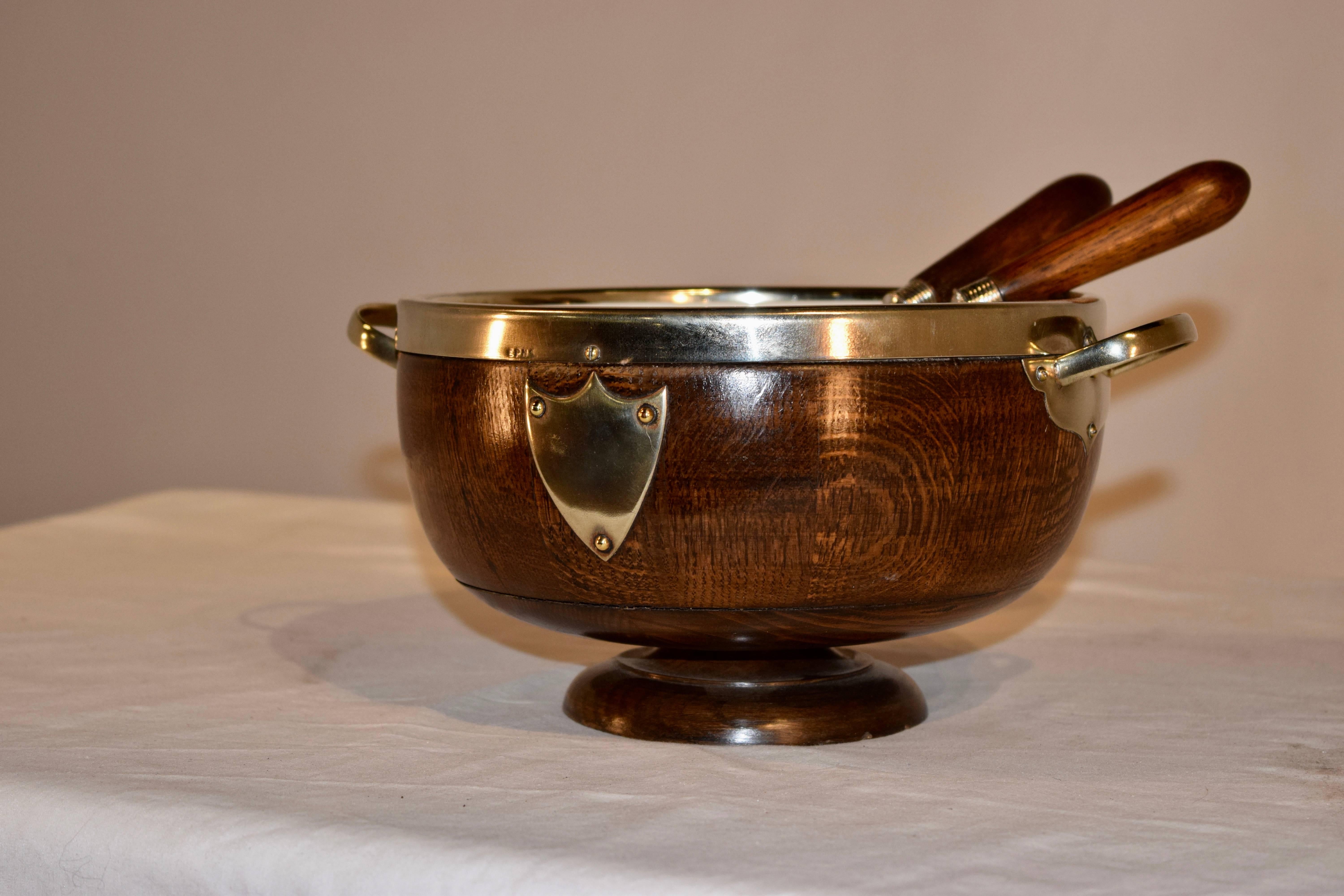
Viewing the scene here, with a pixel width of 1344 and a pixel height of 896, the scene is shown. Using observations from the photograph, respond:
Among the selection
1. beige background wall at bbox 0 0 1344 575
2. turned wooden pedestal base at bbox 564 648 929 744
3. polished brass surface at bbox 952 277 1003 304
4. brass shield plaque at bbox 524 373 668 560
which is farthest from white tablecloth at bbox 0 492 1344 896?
beige background wall at bbox 0 0 1344 575

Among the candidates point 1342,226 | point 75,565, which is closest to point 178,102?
point 75,565

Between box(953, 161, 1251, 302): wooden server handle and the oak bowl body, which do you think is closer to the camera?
the oak bowl body

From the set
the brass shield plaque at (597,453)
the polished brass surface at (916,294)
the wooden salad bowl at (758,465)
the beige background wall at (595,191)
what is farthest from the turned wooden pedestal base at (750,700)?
the beige background wall at (595,191)

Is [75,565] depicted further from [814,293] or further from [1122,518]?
[1122,518]

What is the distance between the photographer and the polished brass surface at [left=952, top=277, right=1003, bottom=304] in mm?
832

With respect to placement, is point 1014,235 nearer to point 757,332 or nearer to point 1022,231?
point 1022,231

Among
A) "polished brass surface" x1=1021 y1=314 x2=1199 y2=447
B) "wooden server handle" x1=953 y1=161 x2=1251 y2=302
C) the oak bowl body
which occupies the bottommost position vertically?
the oak bowl body

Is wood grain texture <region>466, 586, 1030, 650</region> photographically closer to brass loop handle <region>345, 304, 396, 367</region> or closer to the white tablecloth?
the white tablecloth

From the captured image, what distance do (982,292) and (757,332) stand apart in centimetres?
22

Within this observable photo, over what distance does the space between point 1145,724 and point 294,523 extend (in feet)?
3.04

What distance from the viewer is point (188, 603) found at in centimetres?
113

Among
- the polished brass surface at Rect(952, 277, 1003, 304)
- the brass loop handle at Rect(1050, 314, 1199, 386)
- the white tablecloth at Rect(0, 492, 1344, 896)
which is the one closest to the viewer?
the white tablecloth at Rect(0, 492, 1344, 896)

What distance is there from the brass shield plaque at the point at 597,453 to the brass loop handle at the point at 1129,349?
21 cm

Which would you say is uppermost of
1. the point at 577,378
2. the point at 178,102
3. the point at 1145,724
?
the point at 178,102
